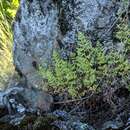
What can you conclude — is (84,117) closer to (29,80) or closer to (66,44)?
(66,44)

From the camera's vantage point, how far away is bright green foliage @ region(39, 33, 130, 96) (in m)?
4.16

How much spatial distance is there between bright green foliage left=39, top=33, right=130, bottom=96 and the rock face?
0.70 ft

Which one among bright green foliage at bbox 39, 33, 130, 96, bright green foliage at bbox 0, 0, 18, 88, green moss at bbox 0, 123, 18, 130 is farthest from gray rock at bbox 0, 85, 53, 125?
bright green foliage at bbox 0, 0, 18, 88

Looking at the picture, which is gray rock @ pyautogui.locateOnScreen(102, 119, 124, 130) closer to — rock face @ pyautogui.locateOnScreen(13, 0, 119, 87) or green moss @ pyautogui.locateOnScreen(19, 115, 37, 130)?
green moss @ pyautogui.locateOnScreen(19, 115, 37, 130)

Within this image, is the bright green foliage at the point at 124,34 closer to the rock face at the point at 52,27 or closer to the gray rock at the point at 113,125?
the rock face at the point at 52,27

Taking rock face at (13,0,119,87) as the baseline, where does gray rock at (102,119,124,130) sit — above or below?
below

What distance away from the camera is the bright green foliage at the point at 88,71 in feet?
13.7

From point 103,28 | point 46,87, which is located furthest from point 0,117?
point 103,28

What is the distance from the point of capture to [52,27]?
4848 millimetres

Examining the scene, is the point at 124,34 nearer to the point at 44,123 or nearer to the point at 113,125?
the point at 113,125

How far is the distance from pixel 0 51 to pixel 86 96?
92.7 inches

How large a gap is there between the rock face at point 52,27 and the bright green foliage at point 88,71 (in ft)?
0.70

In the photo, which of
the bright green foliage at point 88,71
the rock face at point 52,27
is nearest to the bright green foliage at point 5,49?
the rock face at point 52,27

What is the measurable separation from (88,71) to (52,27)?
882mm
